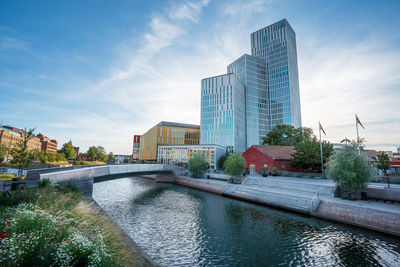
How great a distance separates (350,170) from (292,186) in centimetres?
883

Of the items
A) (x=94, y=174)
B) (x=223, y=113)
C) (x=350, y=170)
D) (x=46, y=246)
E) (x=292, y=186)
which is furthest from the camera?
(x=223, y=113)

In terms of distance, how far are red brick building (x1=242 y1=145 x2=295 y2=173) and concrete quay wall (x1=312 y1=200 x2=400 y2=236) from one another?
21653 millimetres

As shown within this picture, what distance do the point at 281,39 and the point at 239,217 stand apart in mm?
105064

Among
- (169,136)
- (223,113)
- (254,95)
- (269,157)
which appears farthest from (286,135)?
(169,136)

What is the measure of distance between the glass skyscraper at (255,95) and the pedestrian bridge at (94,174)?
33.6 meters

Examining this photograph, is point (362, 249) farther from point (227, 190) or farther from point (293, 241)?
point (227, 190)

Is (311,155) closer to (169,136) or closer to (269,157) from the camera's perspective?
(269,157)

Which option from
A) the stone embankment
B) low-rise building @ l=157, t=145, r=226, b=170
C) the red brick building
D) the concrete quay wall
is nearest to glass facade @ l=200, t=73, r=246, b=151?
low-rise building @ l=157, t=145, r=226, b=170

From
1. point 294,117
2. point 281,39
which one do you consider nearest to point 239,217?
point 294,117

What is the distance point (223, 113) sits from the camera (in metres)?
76.9

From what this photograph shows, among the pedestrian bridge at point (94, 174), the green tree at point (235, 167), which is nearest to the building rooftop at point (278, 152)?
the green tree at point (235, 167)

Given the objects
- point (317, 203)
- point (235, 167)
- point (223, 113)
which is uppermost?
point (223, 113)

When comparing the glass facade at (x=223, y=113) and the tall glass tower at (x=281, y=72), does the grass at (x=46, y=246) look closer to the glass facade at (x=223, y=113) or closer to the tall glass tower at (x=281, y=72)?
the glass facade at (x=223, y=113)

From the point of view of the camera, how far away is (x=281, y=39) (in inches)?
3883
